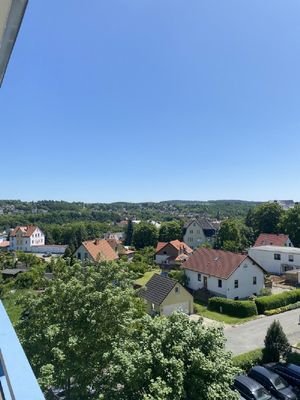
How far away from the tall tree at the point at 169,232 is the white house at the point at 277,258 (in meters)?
23.3

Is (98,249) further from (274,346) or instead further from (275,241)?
(274,346)

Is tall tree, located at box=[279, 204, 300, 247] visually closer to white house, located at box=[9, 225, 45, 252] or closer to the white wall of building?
the white wall of building

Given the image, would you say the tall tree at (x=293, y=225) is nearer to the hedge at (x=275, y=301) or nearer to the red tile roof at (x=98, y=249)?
the hedge at (x=275, y=301)

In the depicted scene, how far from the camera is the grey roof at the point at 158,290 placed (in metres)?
23.9

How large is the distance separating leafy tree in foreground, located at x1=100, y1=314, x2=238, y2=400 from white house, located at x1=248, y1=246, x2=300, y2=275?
3486cm

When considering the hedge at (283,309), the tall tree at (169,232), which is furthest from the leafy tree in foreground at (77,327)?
the tall tree at (169,232)

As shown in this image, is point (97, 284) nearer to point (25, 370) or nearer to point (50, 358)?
point (50, 358)

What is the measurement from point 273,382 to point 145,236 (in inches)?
2085

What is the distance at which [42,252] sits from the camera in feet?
267

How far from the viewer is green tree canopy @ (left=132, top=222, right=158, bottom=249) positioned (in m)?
66.4

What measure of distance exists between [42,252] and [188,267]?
56.2 metres

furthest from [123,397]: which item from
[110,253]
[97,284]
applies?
[110,253]

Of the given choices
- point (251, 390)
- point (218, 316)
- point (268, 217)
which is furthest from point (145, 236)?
point (251, 390)

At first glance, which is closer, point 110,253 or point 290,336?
point 290,336
